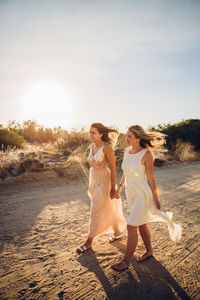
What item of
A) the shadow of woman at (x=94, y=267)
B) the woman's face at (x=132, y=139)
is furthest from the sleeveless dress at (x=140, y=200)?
the shadow of woman at (x=94, y=267)

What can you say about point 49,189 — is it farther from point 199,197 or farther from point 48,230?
point 199,197

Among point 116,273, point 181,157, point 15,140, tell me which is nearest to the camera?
point 116,273

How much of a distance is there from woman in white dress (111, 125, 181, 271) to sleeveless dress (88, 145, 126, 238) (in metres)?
0.49

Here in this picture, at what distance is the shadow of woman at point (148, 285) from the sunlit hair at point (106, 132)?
2003 mm

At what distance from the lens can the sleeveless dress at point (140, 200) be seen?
2682mm

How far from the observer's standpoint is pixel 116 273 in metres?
2.63

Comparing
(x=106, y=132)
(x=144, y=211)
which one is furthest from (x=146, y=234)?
(x=106, y=132)

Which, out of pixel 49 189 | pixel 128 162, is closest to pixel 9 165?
pixel 49 189

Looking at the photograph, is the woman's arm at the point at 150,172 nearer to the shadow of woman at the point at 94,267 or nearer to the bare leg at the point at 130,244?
the bare leg at the point at 130,244

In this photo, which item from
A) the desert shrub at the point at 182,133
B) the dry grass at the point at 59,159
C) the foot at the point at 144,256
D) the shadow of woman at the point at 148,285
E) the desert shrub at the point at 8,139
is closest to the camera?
the shadow of woman at the point at 148,285

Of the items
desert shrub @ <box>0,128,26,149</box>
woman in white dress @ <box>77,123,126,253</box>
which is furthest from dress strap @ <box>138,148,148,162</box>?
desert shrub @ <box>0,128,26,149</box>

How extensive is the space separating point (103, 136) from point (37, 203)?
309cm

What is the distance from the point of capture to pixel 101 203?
3.31 m

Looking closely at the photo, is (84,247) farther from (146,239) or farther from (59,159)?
(59,159)
